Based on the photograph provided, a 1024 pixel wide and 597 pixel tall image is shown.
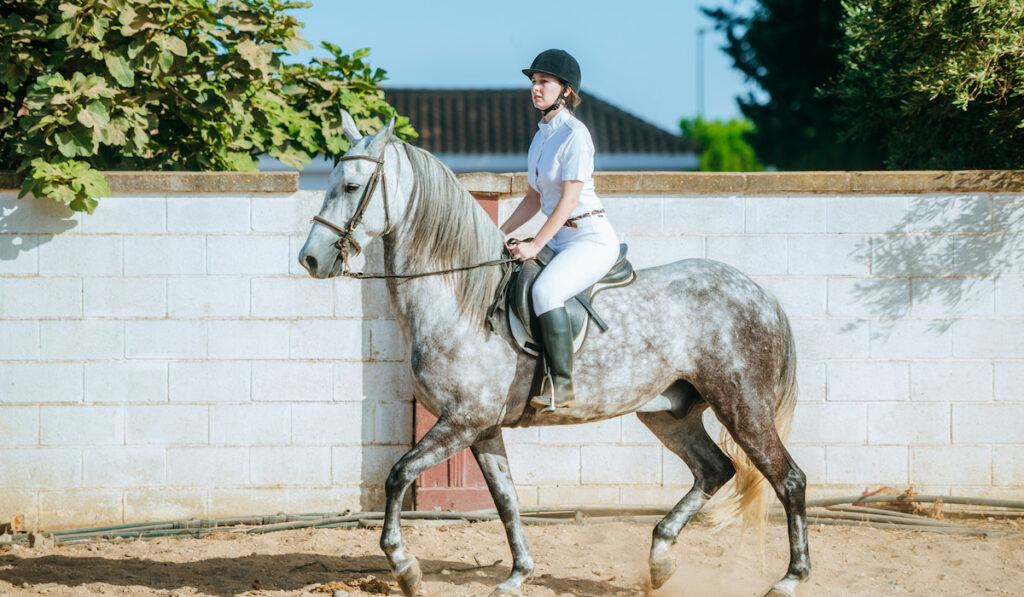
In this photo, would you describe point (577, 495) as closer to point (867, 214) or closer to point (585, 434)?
point (585, 434)

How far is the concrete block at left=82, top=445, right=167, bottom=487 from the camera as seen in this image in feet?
20.6

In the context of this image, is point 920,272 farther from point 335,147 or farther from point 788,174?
point 335,147

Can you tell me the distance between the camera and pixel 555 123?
15.0ft

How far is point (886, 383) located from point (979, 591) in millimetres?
1826

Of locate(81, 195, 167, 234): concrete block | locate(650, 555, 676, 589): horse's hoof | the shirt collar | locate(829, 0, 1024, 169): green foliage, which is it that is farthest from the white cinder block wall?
the shirt collar

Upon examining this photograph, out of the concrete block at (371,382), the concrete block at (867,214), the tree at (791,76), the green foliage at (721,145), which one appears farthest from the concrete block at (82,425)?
the green foliage at (721,145)

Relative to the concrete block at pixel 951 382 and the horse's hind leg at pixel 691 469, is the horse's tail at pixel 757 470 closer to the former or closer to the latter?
the horse's hind leg at pixel 691 469

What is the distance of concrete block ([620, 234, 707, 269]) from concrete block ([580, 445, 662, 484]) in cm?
123

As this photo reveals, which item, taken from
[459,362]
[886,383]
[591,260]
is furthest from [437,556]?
[886,383]

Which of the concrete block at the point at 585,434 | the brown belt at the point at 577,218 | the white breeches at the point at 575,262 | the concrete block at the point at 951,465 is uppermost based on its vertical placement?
the brown belt at the point at 577,218

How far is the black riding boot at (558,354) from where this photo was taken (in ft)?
14.4

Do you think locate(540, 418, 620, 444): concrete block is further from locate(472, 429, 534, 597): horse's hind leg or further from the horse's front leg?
the horse's front leg

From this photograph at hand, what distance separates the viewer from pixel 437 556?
219 inches

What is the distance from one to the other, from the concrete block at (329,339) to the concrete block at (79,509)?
1.49 meters
